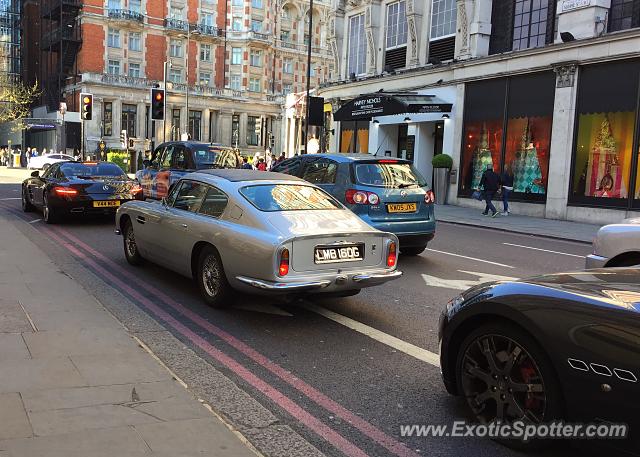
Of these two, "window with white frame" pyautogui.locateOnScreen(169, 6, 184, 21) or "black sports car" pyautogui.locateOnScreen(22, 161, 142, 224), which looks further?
"window with white frame" pyautogui.locateOnScreen(169, 6, 184, 21)

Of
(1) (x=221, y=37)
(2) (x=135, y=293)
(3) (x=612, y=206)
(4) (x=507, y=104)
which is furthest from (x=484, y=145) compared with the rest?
(1) (x=221, y=37)

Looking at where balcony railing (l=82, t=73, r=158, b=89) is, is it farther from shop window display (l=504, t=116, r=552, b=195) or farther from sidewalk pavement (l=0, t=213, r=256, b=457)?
sidewalk pavement (l=0, t=213, r=256, b=457)

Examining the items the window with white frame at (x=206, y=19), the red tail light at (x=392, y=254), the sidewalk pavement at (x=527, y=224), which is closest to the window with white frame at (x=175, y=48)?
the window with white frame at (x=206, y=19)

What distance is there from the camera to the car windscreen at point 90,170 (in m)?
13.4

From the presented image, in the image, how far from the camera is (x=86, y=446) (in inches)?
123

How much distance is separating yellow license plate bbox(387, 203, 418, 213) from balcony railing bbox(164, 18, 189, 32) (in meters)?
71.7

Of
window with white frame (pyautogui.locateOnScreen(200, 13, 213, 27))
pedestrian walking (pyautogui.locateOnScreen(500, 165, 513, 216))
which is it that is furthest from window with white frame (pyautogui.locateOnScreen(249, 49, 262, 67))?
pedestrian walking (pyautogui.locateOnScreen(500, 165, 513, 216))

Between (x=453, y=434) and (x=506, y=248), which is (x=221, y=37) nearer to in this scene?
(x=506, y=248)

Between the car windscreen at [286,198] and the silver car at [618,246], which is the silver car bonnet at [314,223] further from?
the silver car at [618,246]

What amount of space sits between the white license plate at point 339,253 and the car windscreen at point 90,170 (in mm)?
9108

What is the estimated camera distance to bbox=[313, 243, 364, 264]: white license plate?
581 centimetres

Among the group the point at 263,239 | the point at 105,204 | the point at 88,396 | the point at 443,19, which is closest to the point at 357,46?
the point at 443,19

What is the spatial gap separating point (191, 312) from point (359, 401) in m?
2.70

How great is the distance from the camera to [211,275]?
253 inches
